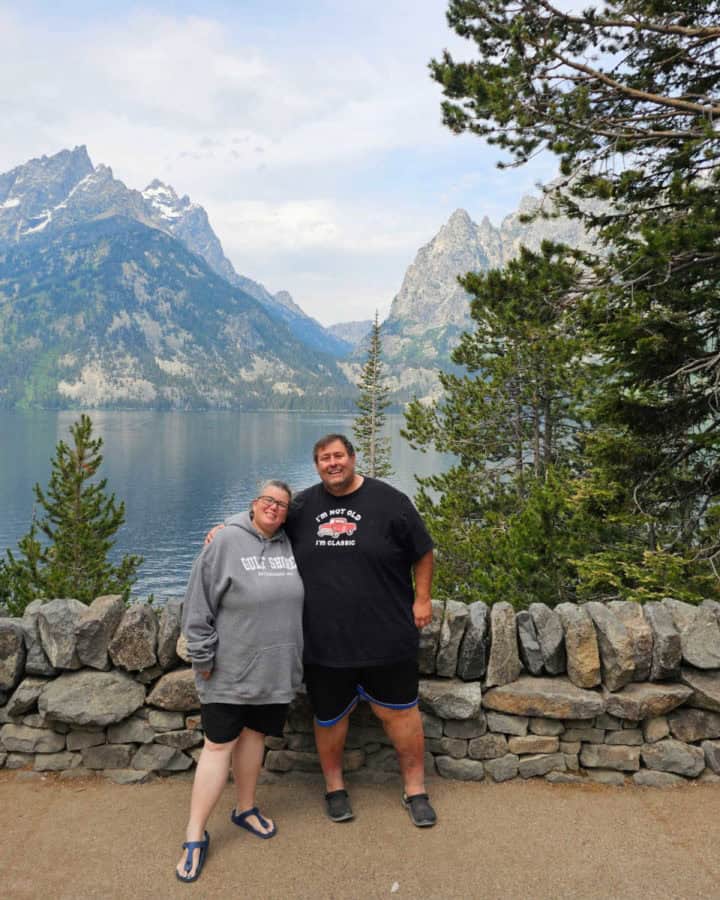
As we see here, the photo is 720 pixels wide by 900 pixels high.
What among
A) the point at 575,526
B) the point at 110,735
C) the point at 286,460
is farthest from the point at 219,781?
the point at 286,460

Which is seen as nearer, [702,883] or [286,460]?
[702,883]

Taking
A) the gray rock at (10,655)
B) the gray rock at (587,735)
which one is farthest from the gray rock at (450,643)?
the gray rock at (10,655)

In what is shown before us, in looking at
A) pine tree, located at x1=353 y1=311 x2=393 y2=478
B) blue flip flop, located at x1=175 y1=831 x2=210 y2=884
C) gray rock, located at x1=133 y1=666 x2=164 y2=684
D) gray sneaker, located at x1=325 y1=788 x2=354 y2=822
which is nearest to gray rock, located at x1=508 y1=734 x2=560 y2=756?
gray sneaker, located at x1=325 y1=788 x2=354 y2=822

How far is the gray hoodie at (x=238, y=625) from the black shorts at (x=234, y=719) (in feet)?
0.21

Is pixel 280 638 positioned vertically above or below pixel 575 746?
above

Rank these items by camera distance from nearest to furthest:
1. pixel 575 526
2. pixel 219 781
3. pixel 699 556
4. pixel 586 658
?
pixel 219 781
pixel 586 658
pixel 699 556
pixel 575 526

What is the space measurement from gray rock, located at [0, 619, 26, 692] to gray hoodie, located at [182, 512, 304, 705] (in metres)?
1.56

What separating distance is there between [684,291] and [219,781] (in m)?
6.78

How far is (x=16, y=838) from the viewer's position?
11.9ft

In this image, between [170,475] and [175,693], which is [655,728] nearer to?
[175,693]

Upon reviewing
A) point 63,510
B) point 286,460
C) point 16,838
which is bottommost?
point 286,460

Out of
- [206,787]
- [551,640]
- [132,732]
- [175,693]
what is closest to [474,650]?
[551,640]

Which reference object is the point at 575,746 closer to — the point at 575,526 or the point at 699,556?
the point at 699,556

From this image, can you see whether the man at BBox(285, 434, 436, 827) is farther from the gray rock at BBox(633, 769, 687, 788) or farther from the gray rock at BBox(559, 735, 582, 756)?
the gray rock at BBox(633, 769, 687, 788)
